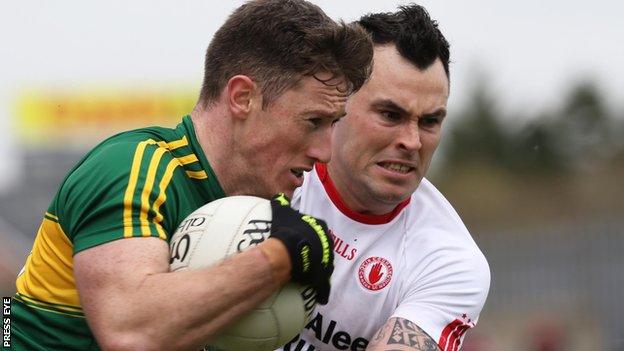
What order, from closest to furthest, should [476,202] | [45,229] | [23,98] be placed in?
[45,229] < [476,202] < [23,98]

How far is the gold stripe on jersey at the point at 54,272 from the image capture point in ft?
18.3

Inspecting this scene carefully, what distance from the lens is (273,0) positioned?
5.98 metres

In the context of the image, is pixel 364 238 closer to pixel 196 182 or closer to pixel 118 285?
pixel 196 182

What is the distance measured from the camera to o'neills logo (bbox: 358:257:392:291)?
7.21 metres

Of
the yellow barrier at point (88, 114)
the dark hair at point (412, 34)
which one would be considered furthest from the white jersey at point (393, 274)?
the yellow barrier at point (88, 114)

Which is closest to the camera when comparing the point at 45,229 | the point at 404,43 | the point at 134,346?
the point at 134,346

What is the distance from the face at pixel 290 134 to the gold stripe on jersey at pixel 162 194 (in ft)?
1.17

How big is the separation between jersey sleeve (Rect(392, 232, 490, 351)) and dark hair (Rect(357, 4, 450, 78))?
0.98m

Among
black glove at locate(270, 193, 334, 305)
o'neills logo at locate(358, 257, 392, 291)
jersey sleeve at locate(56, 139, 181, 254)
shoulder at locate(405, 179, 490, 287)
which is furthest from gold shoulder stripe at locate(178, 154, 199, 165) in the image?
shoulder at locate(405, 179, 490, 287)

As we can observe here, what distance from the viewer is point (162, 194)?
18.0ft

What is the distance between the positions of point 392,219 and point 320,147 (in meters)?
1.69

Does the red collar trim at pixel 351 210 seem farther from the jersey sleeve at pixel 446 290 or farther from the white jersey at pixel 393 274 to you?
the jersey sleeve at pixel 446 290

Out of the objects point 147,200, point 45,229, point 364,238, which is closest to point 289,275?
point 147,200

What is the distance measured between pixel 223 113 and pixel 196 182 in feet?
1.06
